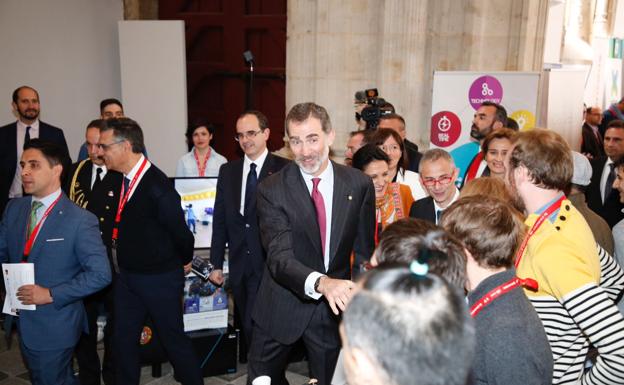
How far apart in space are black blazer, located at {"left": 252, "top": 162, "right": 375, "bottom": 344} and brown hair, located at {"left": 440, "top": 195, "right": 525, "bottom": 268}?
2.98 feet

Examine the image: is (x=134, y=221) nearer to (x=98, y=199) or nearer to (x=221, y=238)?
(x=98, y=199)

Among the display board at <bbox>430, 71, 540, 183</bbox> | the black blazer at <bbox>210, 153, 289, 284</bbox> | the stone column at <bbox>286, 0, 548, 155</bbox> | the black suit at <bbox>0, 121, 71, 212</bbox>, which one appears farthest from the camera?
the stone column at <bbox>286, 0, 548, 155</bbox>

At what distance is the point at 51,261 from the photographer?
2.89 meters

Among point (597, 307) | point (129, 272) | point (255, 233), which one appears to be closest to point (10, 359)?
point (129, 272)

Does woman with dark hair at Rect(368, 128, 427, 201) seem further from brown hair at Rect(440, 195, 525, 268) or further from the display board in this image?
brown hair at Rect(440, 195, 525, 268)

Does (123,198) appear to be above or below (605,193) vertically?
above

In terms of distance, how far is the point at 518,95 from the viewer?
568 centimetres

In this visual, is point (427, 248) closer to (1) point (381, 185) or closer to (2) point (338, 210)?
(2) point (338, 210)

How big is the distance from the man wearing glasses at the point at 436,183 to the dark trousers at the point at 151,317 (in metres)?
1.57

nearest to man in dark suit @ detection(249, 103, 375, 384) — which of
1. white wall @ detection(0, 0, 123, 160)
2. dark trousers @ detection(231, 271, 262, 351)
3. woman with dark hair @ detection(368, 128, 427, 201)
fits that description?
dark trousers @ detection(231, 271, 262, 351)

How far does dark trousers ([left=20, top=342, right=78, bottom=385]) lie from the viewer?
114 inches

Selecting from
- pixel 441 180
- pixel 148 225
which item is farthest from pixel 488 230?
pixel 148 225

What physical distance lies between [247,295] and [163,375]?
91 centimetres

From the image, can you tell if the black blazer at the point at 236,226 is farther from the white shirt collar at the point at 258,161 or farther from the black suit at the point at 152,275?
the black suit at the point at 152,275
